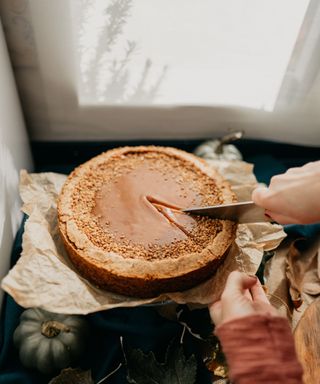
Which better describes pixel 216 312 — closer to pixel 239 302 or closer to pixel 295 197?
pixel 239 302

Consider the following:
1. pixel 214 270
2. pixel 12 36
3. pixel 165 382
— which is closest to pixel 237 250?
pixel 214 270

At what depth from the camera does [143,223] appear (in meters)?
0.92

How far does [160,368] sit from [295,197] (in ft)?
1.44

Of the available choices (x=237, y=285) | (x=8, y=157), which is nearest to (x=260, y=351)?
(x=237, y=285)

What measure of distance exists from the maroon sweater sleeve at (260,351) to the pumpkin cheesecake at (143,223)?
0.21 metres

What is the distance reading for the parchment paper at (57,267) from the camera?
81cm

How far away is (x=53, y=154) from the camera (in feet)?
4.25

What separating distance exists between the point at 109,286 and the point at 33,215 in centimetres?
24

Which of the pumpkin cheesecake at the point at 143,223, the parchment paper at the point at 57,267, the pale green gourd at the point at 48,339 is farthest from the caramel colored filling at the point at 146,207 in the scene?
the pale green gourd at the point at 48,339

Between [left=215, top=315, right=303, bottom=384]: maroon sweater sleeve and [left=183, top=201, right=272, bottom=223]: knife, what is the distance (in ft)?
0.96

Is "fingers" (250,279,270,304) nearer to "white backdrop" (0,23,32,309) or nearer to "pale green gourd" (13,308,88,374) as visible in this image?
"pale green gourd" (13,308,88,374)

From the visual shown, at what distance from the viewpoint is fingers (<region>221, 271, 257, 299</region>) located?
72 cm

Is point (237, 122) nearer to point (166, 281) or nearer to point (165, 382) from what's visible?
point (166, 281)

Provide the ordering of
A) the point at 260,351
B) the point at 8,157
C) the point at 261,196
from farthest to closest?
the point at 8,157 → the point at 261,196 → the point at 260,351
